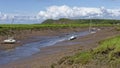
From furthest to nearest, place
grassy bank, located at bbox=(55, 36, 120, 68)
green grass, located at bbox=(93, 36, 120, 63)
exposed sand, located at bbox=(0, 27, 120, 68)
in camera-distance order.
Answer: exposed sand, located at bbox=(0, 27, 120, 68)
green grass, located at bbox=(93, 36, 120, 63)
grassy bank, located at bbox=(55, 36, 120, 68)

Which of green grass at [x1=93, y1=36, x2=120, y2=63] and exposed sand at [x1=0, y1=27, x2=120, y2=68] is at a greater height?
green grass at [x1=93, y1=36, x2=120, y2=63]

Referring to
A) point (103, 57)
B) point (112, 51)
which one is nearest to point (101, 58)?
point (103, 57)

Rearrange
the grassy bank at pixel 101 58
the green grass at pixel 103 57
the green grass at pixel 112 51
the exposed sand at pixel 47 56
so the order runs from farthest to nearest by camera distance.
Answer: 1. the exposed sand at pixel 47 56
2. the green grass at pixel 112 51
3. the green grass at pixel 103 57
4. the grassy bank at pixel 101 58

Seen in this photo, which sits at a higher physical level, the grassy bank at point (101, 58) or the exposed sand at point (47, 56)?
the grassy bank at point (101, 58)

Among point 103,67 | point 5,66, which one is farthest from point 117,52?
point 5,66

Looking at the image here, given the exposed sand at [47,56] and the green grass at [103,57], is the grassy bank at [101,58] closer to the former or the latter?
the green grass at [103,57]

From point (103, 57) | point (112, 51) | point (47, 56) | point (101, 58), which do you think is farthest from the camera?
point (47, 56)

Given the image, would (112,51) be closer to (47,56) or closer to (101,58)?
(101,58)

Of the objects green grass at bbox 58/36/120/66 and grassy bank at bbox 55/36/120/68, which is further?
green grass at bbox 58/36/120/66

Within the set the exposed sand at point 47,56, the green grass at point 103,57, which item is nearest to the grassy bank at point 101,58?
the green grass at point 103,57

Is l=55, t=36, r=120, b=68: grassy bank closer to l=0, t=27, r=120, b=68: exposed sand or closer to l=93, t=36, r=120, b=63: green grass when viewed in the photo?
l=93, t=36, r=120, b=63: green grass

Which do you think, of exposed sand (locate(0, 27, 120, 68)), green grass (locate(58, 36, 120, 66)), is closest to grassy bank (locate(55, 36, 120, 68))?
green grass (locate(58, 36, 120, 66))

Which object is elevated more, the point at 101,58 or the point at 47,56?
the point at 101,58

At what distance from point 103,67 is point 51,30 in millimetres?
151778
